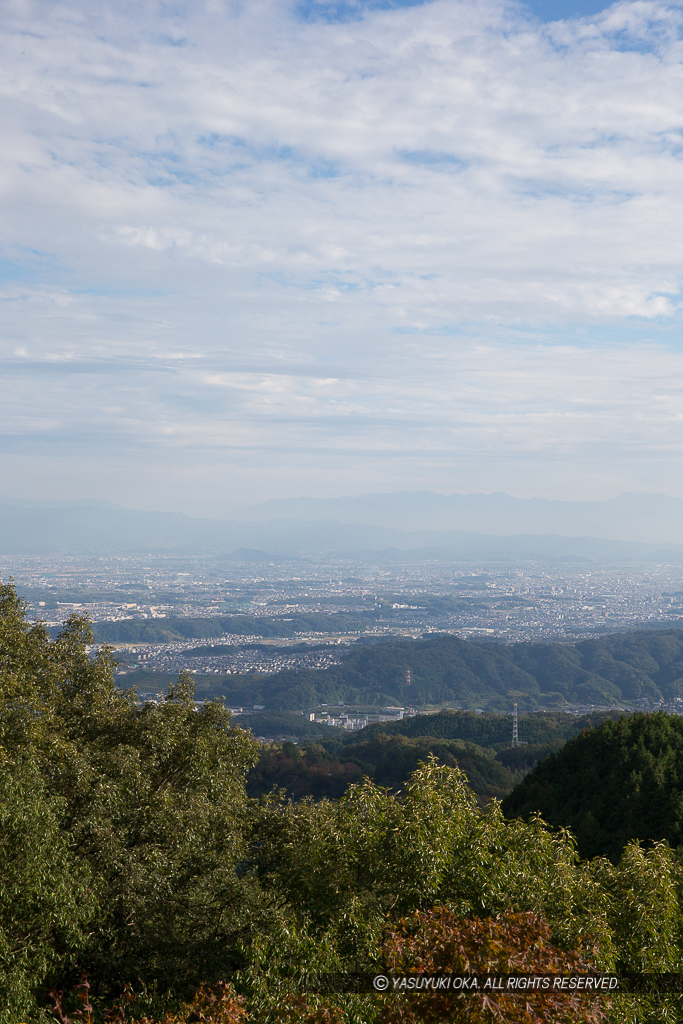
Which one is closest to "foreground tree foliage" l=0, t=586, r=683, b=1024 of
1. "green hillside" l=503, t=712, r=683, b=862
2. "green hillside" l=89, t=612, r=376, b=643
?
"green hillside" l=503, t=712, r=683, b=862

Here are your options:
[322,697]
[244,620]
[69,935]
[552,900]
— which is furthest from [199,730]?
[244,620]

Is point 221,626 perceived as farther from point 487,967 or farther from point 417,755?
point 487,967

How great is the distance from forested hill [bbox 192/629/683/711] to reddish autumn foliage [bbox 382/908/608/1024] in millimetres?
106842

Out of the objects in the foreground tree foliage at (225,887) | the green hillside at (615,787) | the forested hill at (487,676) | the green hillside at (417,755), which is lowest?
the forested hill at (487,676)

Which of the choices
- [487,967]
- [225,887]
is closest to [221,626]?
[225,887]

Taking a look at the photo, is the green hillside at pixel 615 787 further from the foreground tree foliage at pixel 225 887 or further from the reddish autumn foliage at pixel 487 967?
the reddish autumn foliage at pixel 487 967

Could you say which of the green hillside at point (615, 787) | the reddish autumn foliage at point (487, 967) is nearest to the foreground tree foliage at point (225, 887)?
the reddish autumn foliage at point (487, 967)

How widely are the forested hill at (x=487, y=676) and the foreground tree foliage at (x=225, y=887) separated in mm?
98767

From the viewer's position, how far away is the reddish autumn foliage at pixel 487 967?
5793 millimetres

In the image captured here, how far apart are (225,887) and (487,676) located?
12073cm

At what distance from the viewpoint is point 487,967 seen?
608 cm

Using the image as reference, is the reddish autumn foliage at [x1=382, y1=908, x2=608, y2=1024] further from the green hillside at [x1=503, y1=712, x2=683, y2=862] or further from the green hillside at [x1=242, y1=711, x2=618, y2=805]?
the green hillside at [x1=242, y1=711, x2=618, y2=805]

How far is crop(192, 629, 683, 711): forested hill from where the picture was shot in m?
116

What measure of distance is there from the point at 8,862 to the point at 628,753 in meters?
23.0
